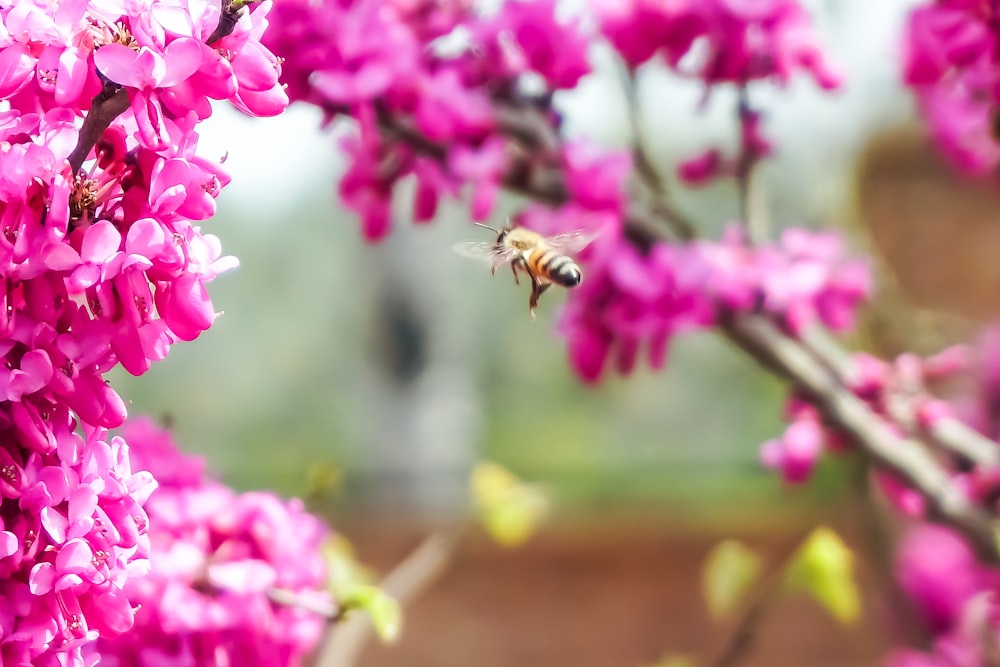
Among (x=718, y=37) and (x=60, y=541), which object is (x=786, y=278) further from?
(x=60, y=541)

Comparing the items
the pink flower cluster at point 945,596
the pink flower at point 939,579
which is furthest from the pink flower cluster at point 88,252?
the pink flower at point 939,579

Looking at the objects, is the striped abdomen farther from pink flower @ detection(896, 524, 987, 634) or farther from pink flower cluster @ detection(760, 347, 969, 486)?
pink flower @ detection(896, 524, 987, 634)

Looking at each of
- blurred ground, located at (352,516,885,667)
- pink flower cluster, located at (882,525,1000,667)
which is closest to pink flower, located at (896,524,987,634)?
pink flower cluster, located at (882,525,1000,667)

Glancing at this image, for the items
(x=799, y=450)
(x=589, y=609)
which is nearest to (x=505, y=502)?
(x=799, y=450)

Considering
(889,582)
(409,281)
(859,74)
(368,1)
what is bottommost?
(889,582)

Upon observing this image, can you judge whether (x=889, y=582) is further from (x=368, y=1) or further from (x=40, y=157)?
(x=40, y=157)

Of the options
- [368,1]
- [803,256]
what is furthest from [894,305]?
[368,1]

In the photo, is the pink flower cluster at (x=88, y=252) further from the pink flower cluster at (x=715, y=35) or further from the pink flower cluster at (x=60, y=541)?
the pink flower cluster at (x=715, y=35)
